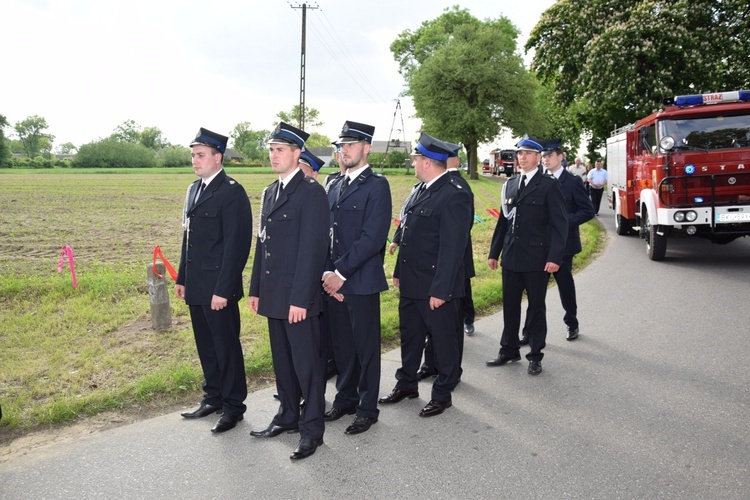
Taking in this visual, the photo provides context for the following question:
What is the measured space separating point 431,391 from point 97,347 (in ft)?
11.4

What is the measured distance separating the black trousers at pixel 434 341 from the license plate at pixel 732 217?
7651 mm

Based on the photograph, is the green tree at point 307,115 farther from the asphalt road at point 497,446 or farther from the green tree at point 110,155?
the asphalt road at point 497,446

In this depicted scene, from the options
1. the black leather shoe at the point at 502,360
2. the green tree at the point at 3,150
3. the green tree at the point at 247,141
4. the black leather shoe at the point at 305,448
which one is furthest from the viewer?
the green tree at the point at 247,141

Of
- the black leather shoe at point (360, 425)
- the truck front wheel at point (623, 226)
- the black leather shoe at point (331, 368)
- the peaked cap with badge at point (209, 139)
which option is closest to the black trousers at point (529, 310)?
the black leather shoe at point (331, 368)

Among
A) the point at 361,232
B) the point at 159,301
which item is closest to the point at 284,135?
the point at 361,232

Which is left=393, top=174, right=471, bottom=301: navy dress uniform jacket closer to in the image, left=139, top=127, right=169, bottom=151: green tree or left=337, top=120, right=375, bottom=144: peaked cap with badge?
left=337, top=120, right=375, bottom=144: peaked cap with badge

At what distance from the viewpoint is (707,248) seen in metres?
13.5

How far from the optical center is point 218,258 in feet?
15.3

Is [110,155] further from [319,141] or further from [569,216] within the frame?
[569,216]

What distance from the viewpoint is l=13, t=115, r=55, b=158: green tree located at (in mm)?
110369

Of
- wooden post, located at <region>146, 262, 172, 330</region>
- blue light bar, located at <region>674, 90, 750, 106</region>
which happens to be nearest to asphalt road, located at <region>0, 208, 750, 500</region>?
wooden post, located at <region>146, 262, 172, 330</region>

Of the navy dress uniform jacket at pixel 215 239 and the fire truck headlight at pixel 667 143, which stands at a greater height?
the fire truck headlight at pixel 667 143

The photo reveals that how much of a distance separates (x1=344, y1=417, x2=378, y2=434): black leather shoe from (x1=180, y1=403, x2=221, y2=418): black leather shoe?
3.47 ft

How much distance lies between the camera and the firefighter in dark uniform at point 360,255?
4.51 meters
